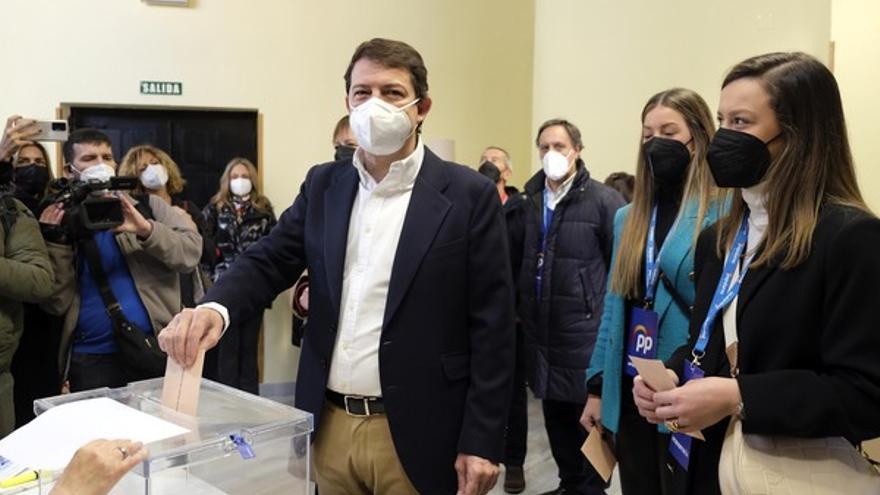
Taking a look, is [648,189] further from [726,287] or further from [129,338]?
[129,338]

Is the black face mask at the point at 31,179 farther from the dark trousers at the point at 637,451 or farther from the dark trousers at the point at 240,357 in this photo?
the dark trousers at the point at 637,451

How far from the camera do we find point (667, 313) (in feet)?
6.49

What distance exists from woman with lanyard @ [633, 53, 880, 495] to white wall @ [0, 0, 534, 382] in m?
4.51

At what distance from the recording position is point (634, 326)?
6.82ft

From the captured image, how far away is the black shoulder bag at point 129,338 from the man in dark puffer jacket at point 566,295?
1645 millimetres

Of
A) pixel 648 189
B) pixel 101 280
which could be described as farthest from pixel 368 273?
pixel 101 280

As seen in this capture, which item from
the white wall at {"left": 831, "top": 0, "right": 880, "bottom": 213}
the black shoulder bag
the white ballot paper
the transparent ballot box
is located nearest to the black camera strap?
the black shoulder bag

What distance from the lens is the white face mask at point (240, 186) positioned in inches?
204

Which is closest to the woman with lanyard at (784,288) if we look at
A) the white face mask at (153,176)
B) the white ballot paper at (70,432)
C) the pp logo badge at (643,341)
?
the pp logo badge at (643,341)

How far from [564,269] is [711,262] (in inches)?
69.7

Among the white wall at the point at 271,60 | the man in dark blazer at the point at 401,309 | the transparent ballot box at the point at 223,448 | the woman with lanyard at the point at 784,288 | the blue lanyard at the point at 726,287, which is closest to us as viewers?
the transparent ballot box at the point at 223,448

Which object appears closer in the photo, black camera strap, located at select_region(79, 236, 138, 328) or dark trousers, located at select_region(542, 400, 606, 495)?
black camera strap, located at select_region(79, 236, 138, 328)

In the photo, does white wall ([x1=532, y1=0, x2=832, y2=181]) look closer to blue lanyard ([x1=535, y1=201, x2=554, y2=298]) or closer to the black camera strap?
blue lanyard ([x1=535, y1=201, x2=554, y2=298])

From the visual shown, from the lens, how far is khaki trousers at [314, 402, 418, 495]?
164 centimetres
